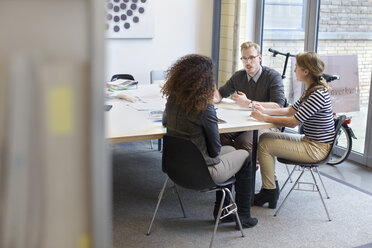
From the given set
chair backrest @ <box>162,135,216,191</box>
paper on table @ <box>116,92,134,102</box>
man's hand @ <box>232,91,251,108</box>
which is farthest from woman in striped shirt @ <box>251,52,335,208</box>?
paper on table @ <box>116,92,134,102</box>

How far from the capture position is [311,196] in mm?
3771

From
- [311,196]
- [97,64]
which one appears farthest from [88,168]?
[311,196]

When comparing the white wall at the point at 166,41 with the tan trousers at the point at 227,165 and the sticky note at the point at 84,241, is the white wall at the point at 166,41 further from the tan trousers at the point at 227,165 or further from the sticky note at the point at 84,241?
the sticky note at the point at 84,241

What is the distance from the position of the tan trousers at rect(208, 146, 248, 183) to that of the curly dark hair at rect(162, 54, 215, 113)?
0.37 meters

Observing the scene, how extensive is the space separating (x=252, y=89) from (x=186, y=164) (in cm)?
148

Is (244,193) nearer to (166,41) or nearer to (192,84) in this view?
(192,84)

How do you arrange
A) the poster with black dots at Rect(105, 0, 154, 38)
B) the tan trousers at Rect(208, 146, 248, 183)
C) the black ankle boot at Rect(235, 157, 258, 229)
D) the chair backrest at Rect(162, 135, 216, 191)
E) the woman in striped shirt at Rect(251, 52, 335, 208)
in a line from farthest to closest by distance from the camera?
the poster with black dots at Rect(105, 0, 154, 38), the woman in striped shirt at Rect(251, 52, 335, 208), the black ankle boot at Rect(235, 157, 258, 229), the tan trousers at Rect(208, 146, 248, 183), the chair backrest at Rect(162, 135, 216, 191)

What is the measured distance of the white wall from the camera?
6.05 metres

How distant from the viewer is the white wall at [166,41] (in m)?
6.05

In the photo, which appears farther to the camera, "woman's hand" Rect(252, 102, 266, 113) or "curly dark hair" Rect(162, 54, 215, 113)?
"woman's hand" Rect(252, 102, 266, 113)

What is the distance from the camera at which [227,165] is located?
9.53 ft

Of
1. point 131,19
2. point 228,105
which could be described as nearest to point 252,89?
point 228,105

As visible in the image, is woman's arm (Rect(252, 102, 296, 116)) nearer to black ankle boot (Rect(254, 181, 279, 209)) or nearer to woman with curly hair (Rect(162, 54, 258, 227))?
black ankle boot (Rect(254, 181, 279, 209))

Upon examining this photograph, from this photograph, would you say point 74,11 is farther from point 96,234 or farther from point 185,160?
point 185,160
